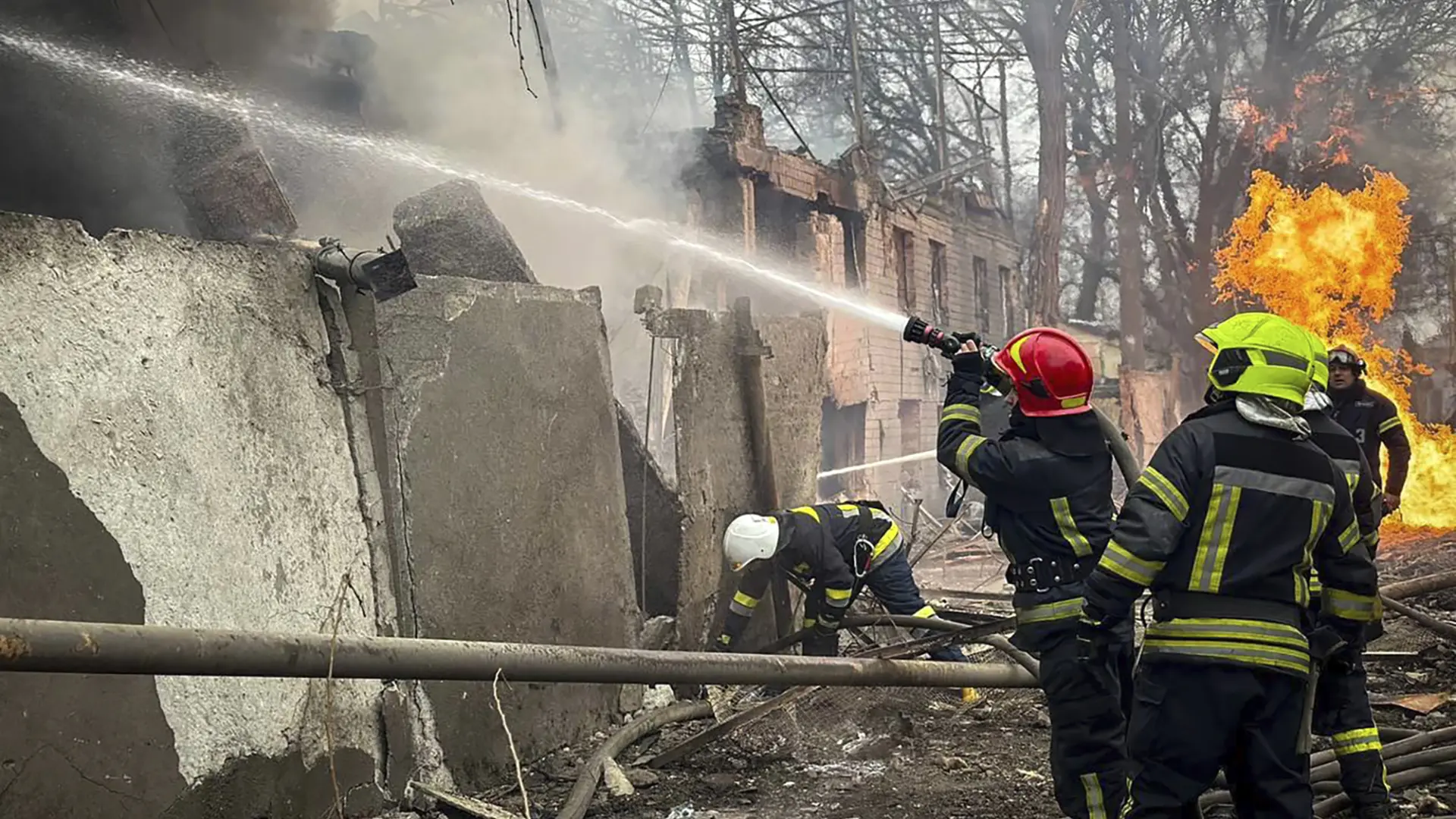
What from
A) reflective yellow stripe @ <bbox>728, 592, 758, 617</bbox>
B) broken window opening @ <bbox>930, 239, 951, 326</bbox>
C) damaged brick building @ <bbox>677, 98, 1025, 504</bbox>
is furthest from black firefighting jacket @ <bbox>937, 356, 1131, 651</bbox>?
broken window opening @ <bbox>930, 239, 951, 326</bbox>

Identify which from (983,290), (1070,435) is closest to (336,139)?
(1070,435)

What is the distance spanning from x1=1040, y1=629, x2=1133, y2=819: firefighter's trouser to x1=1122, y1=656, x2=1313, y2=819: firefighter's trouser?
23.3 inches

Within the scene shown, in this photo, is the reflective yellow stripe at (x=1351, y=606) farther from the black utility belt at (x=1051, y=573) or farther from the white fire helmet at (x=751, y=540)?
the white fire helmet at (x=751, y=540)

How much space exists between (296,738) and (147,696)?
632 millimetres

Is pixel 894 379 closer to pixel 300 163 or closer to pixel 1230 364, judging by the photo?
pixel 300 163

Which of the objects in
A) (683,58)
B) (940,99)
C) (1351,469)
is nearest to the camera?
(1351,469)

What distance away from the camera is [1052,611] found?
4.05 metres

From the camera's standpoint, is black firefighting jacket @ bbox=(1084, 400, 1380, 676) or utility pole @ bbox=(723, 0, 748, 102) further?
utility pole @ bbox=(723, 0, 748, 102)

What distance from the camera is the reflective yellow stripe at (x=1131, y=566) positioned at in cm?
322

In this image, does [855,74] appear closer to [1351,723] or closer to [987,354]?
[987,354]

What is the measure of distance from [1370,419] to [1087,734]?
170 inches

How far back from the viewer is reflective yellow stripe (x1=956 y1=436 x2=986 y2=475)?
165 inches

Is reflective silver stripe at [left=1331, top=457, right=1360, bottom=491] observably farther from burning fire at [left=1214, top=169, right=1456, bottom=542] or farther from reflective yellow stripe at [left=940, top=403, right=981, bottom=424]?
burning fire at [left=1214, top=169, right=1456, bottom=542]

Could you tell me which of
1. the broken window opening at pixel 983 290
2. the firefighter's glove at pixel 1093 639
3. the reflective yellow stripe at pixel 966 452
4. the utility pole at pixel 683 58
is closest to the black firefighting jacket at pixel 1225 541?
the firefighter's glove at pixel 1093 639
